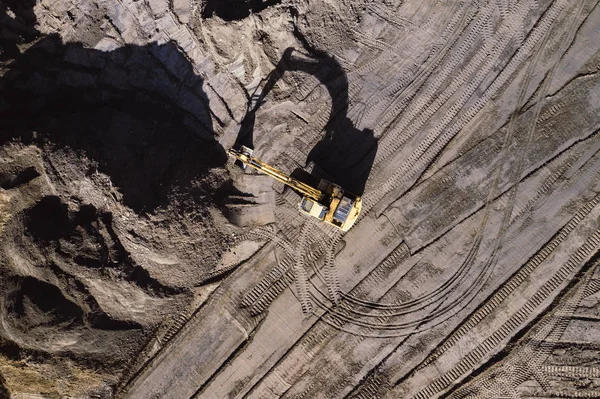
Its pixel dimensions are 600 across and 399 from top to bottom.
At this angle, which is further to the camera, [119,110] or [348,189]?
[348,189]

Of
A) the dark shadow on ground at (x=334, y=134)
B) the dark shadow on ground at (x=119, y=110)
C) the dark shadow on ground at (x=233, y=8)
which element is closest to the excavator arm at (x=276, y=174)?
the dark shadow on ground at (x=334, y=134)

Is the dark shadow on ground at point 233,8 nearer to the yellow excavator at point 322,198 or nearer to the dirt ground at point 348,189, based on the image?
the dirt ground at point 348,189

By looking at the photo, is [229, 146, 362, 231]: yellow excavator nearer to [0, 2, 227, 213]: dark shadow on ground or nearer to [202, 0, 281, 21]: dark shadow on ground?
[0, 2, 227, 213]: dark shadow on ground

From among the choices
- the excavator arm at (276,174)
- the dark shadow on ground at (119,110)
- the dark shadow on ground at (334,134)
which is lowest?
the dark shadow on ground at (119,110)

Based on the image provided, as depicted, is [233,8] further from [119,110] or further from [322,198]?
[322,198]

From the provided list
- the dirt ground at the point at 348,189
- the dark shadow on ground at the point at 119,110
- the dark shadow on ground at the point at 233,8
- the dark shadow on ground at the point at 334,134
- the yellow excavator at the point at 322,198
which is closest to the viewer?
A: the dark shadow on ground at the point at 119,110

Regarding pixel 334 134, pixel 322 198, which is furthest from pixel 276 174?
pixel 334 134

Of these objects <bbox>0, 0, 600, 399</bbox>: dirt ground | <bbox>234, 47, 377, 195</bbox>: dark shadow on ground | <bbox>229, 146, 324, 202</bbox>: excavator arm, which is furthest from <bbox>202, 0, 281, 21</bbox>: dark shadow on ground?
<bbox>229, 146, 324, 202</bbox>: excavator arm
